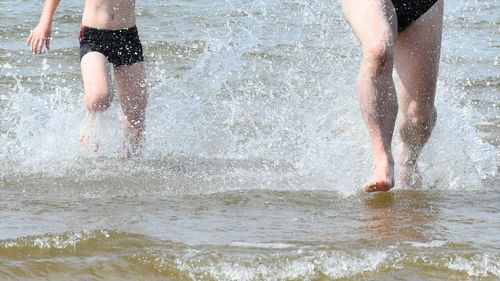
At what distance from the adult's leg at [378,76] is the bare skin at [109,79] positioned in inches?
75.9

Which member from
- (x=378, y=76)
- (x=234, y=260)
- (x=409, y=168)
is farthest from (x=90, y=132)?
(x=234, y=260)

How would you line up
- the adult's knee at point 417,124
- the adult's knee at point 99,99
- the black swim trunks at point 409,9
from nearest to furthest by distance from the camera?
the black swim trunks at point 409,9, the adult's knee at point 417,124, the adult's knee at point 99,99

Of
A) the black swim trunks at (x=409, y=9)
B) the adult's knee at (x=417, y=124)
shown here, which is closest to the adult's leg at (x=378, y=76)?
the black swim trunks at (x=409, y=9)

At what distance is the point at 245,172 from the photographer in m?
6.87

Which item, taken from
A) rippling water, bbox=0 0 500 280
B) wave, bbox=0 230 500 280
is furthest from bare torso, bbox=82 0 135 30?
wave, bbox=0 230 500 280

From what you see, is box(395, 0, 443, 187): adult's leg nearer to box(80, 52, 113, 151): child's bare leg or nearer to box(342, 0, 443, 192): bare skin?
box(342, 0, 443, 192): bare skin

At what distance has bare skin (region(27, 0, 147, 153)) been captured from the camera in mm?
7016

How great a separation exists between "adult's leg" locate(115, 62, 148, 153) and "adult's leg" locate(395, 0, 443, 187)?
72.7 inches

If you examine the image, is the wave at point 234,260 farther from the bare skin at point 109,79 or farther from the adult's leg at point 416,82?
the bare skin at point 109,79

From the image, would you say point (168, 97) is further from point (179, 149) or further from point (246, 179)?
point (246, 179)

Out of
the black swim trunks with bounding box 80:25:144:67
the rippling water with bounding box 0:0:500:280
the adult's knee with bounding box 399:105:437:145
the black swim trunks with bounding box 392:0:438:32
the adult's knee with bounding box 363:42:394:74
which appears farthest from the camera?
the black swim trunks with bounding box 80:25:144:67

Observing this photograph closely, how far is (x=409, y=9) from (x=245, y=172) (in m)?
1.59

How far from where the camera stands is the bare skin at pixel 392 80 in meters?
5.49

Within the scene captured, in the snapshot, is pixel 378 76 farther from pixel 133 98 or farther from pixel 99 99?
pixel 133 98
